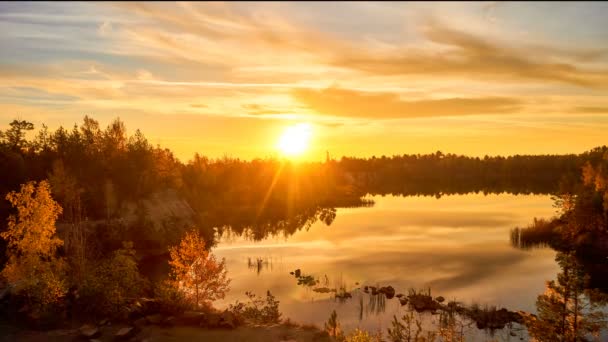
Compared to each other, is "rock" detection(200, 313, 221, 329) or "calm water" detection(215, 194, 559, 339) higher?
"rock" detection(200, 313, 221, 329)

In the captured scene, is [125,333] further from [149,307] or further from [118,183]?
[118,183]

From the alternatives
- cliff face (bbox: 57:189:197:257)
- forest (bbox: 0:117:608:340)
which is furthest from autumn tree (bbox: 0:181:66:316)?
cliff face (bbox: 57:189:197:257)

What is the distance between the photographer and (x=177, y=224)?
3223 inches

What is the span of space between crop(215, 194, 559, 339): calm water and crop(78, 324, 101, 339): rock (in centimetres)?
1871

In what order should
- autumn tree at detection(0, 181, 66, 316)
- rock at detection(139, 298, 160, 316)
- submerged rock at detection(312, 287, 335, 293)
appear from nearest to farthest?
1. autumn tree at detection(0, 181, 66, 316)
2. rock at detection(139, 298, 160, 316)
3. submerged rock at detection(312, 287, 335, 293)

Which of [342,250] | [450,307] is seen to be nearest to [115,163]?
[342,250]

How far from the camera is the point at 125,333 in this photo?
2611 centimetres

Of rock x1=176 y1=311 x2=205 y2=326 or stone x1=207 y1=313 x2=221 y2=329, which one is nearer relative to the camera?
stone x1=207 y1=313 x2=221 y2=329

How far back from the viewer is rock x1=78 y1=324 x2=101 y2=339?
26188mm

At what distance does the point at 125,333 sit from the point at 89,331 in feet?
7.35

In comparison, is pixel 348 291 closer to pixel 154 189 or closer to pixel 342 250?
pixel 342 250

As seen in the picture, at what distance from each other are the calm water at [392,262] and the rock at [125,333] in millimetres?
17463

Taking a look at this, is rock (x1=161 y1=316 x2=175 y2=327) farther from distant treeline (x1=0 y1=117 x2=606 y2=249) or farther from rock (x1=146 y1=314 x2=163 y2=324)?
distant treeline (x1=0 y1=117 x2=606 y2=249)

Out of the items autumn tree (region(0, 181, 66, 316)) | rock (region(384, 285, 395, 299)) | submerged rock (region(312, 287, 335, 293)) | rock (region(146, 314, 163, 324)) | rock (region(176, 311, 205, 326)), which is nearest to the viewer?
rock (region(146, 314, 163, 324))
